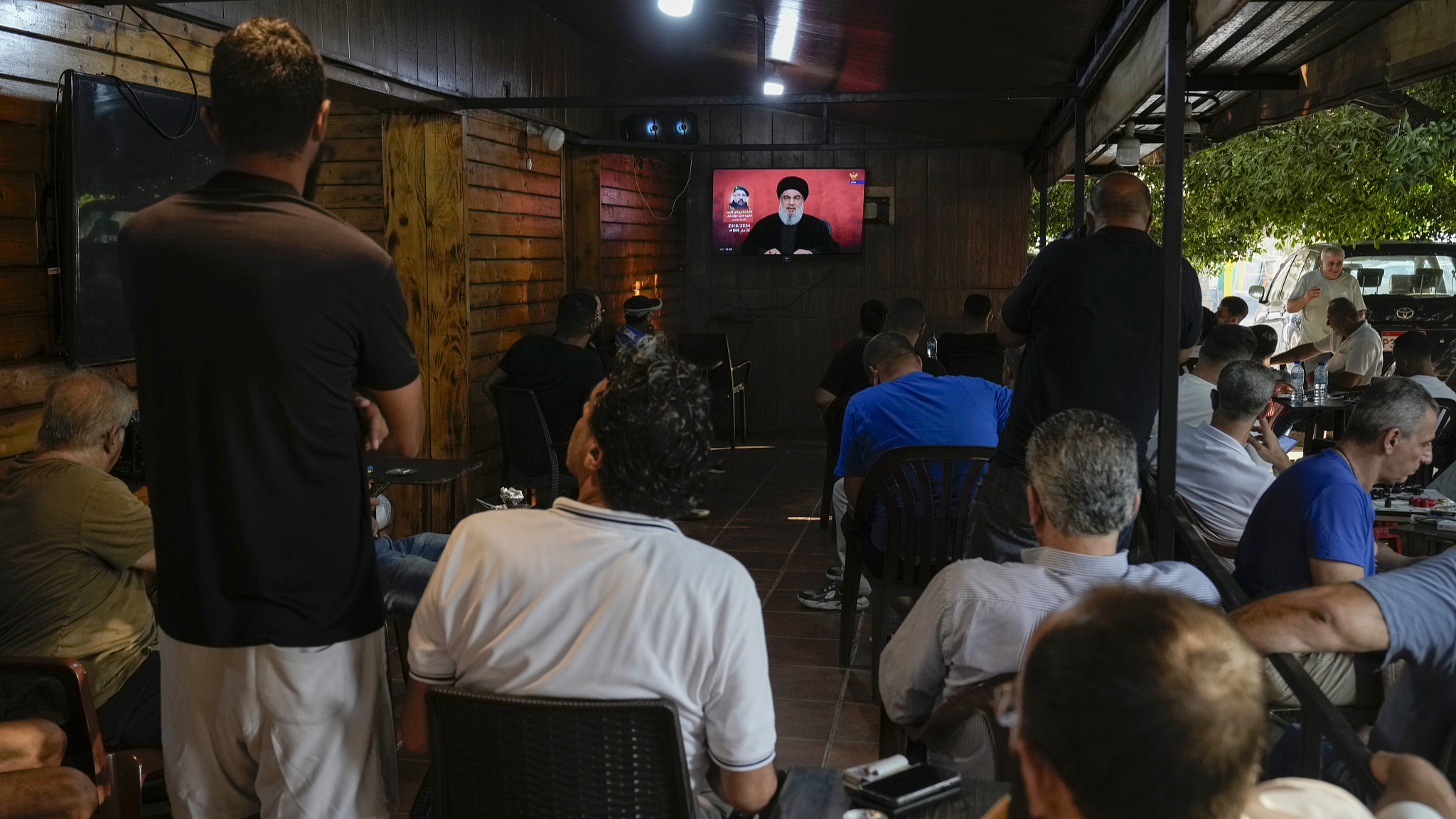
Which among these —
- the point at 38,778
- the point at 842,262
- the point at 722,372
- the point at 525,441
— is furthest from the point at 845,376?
the point at 842,262

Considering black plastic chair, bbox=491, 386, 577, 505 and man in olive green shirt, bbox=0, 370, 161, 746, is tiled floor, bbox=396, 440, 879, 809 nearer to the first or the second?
man in olive green shirt, bbox=0, 370, 161, 746

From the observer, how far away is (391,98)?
551 centimetres

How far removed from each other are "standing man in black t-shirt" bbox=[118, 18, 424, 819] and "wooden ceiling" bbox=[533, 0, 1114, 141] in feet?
11.2

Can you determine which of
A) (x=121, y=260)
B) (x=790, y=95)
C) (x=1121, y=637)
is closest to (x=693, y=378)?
(x=121, y=260)

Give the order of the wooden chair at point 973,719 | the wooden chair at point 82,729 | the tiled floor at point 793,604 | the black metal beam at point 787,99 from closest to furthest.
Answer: the wooden chair at point 973,719 → the wooden chair at point 82,729 → the tiled floor at point 793,604 → the black metal beam at point 787,99

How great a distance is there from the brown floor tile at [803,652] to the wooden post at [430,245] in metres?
2.29

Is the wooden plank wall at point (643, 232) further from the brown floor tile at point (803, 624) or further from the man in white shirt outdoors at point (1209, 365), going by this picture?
A: the man in white shirt outdoors at point (1209, 365)

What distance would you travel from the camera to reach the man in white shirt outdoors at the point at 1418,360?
544 cm

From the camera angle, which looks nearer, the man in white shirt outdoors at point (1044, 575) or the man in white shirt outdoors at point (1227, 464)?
the man in white shirt outdoors at point (1044, 575)

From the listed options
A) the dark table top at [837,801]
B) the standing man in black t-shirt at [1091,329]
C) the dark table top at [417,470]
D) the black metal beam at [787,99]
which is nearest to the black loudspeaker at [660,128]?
the black metal beam at [787,99]

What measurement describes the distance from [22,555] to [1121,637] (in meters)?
2.31

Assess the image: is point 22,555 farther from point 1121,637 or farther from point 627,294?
point 627,294

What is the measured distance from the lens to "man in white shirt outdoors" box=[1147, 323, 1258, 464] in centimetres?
456

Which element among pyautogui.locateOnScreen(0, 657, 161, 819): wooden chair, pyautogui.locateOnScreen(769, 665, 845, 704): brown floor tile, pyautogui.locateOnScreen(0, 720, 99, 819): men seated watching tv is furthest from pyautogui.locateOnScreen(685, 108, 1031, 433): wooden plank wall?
pyautogui.locateOnScreen(0, 720, 99, 819): men seated watching tv
